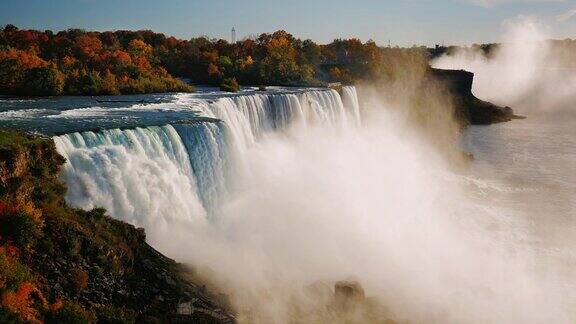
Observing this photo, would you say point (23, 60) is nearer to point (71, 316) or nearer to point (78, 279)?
point (78, 279)

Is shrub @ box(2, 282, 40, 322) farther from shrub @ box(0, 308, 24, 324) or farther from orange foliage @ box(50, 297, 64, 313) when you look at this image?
orange foliage @ box(50, 297, 64, 313)

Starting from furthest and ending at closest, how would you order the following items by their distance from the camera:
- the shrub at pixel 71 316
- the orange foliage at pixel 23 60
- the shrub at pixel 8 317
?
the orange foliage at pixel 23 60, the shrub at pixel 71 316, the shrub at pixel 8 317

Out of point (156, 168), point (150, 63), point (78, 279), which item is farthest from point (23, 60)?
point (78, 279)

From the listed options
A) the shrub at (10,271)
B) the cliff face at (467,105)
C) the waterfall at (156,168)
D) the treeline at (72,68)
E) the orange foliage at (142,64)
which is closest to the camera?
the shrub at (10,271)

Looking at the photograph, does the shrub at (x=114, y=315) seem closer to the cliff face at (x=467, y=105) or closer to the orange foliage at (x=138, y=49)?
the orange foliage at (x=138, y=49)

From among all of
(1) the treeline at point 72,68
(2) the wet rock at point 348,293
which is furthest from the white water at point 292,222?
(1) the treeline at point 72,68

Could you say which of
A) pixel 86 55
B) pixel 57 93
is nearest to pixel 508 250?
pixel 57 93

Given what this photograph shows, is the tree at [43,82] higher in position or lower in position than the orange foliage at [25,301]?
higher
